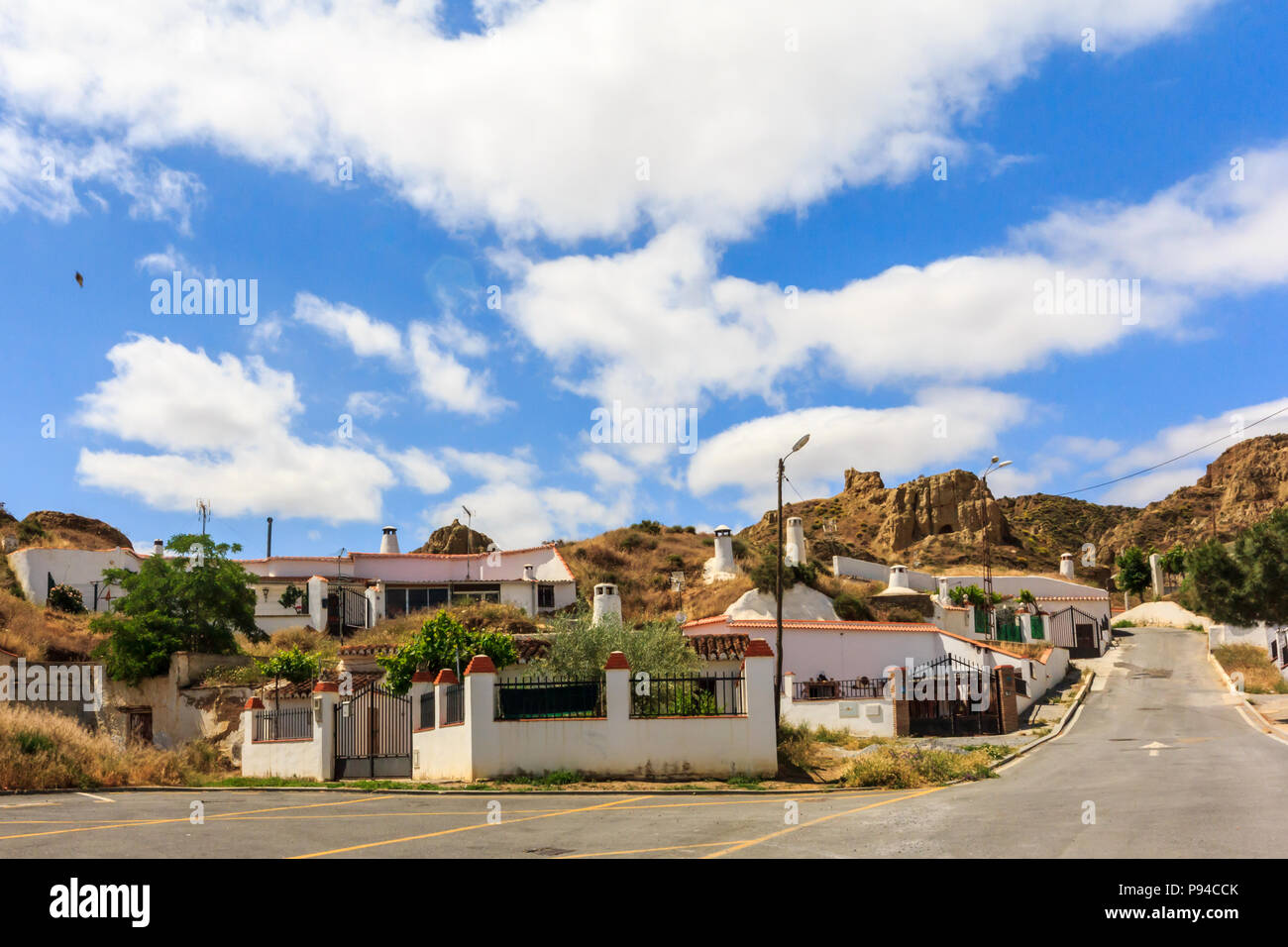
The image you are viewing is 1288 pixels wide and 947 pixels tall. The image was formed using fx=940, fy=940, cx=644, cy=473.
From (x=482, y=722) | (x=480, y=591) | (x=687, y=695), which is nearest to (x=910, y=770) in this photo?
(x=687, y=695)

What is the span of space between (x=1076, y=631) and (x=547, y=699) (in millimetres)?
37250

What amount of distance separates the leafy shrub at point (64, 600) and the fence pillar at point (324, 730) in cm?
2747

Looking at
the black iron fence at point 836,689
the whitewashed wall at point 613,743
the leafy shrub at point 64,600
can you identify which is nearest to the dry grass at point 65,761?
the whitewashed wall at point 613,743

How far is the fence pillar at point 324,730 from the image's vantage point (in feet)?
79.9

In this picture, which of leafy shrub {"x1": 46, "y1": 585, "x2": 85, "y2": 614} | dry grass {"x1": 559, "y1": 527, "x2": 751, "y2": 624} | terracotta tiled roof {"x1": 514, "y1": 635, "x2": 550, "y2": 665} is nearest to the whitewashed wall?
terracotta tiled roof {"x1": 514, "y1": 635, "x2": 550, "y2": 665}

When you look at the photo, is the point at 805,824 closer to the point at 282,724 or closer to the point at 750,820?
the point at 750,820

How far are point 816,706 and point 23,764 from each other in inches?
826

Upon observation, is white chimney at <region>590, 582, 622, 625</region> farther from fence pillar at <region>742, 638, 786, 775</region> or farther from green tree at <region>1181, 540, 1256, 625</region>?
green tree at <region>1181, 540, 1256, 625</region>

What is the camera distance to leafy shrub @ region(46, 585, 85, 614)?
148ft

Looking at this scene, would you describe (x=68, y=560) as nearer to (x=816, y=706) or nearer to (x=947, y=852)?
A: (x=816, y=706)

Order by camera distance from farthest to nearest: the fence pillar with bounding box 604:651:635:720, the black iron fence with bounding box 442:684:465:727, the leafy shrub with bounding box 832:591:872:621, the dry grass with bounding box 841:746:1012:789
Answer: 1. the leafy shrub with bounding box 832:591:872:621
2. the black iron fence with bounding box 442:684:465:727
3. the fence pillar with bounding box 604:651:635:720
4. the dry grass with bounding box 841:746:1012:789

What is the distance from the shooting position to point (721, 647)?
27469 millimetres

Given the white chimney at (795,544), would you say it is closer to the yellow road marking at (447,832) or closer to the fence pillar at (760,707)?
the fence pillar at (760,707)

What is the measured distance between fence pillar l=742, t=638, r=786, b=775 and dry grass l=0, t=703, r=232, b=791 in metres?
13.8
